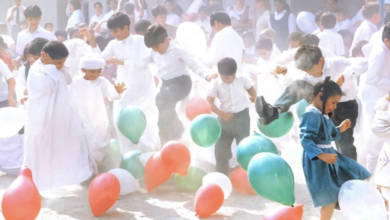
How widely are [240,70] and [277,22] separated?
3046 millimetres

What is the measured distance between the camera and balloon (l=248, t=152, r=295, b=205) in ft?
14.4

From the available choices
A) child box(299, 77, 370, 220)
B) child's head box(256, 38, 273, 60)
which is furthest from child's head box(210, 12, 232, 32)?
child box(299, 77, 370, 220)

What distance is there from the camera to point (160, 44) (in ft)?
21.6

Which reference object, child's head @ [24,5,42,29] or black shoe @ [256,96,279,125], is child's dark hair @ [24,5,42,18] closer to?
child's head @ [24,5,42,29]

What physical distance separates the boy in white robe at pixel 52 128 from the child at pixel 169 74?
1.30 metres

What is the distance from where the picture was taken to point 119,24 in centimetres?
695

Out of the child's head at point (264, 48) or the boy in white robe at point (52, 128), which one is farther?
the child's head at point (264, 48)

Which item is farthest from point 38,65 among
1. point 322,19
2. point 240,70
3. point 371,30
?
point 371,30

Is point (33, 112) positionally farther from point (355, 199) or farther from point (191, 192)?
point (355, 199)

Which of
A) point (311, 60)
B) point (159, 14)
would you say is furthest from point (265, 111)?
point (159, 14)

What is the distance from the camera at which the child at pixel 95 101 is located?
19.6 ft

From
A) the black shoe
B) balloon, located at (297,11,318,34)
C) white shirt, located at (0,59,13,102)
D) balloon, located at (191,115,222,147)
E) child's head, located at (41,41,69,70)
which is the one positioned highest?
balloon, located at (297,11,318,34)

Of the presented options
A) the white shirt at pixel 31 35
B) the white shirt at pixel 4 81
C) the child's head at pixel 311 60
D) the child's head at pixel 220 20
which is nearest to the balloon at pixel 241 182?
the child's head at pixel 311 60

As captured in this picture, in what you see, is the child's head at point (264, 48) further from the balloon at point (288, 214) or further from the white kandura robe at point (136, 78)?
the balloon at point (288, 214)
